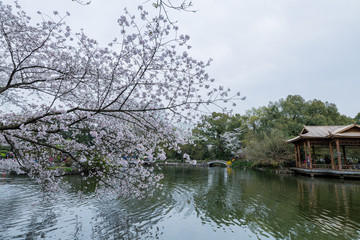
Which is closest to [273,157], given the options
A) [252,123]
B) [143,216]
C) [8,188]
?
[252,123]

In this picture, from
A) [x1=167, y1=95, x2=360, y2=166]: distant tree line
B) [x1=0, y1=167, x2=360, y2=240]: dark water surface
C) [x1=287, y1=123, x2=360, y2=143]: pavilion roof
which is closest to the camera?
[x1=0, y1=167, x2=360, y2=240]: dark water surface

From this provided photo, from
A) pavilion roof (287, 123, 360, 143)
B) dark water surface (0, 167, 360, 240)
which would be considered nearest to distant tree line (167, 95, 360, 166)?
pavilion roof (287, 123, 360, 143)

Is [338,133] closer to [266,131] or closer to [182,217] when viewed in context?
[266,131]

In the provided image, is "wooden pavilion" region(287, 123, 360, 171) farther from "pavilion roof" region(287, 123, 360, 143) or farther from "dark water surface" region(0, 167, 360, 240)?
"dark water surface" region(0, 167, 360, 240)

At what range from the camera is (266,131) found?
102 feet

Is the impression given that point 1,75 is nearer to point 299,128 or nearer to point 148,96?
point 148,96

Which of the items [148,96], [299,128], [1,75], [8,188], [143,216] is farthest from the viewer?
[299,128]

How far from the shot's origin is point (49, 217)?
22.0 ft

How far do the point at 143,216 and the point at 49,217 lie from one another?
3096mm

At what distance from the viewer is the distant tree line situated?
24328 mm

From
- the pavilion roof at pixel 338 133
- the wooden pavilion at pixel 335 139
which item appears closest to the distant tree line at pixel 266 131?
the wooden pavilion at pixel 335 139

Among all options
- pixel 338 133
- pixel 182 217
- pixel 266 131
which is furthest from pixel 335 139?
pixel 182 217

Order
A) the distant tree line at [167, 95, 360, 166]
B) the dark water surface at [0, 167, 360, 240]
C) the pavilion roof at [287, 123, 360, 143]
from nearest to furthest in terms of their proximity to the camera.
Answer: the dark water surface at [0, 167, 360, 240] → the pavilion roof at [287, 123, 360, 143] → the distant tree line at [167, 95, 360, 166]

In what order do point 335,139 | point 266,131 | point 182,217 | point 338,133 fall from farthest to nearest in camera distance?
point 266,131 → point 335,139 → point 338,133 → point 182,217
